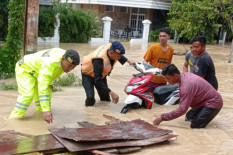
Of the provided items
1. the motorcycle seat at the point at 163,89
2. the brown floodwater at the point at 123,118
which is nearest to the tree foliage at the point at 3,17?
the brown floodwater at the point at 123,118

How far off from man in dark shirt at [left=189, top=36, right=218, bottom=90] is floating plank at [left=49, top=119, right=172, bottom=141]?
189 cm

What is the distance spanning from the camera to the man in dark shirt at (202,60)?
21.7ft

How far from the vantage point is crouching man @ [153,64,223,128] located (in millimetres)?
5312

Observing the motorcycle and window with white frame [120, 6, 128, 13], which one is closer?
the motorcycle

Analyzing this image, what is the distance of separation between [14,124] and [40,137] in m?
1.30

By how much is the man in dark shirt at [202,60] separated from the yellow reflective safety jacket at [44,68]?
2.57 m

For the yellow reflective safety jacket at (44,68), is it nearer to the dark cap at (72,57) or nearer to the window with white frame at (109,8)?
the dark cap at (72,57)

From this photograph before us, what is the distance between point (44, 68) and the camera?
5496mm

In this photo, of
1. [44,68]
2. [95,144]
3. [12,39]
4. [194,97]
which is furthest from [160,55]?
→ [12,39]

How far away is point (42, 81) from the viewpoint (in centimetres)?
534

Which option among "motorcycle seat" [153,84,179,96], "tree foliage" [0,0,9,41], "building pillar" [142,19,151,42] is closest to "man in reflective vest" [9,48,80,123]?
"motorcycle seat" [153,84,179,96]

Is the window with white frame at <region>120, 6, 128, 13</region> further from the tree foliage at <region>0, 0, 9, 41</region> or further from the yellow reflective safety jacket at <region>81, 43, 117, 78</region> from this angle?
the yellow reflective safety jacket at <region>81, 43, 117, 78</region>

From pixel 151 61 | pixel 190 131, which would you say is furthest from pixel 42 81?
pixel 151 61

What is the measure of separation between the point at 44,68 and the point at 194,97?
8.04 ft
